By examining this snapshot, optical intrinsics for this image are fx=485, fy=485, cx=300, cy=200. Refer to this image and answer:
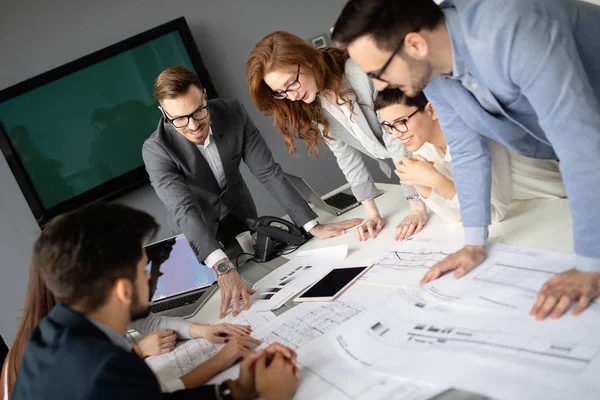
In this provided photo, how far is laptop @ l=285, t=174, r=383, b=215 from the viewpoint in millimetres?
2143

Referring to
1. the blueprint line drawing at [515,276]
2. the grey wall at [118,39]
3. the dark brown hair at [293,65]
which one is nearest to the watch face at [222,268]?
the dark brown hair at [293,65]

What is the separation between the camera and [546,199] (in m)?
1.46

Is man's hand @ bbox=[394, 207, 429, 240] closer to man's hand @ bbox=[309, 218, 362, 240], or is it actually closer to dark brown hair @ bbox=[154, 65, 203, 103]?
man's hand @ bbox=[309, 218, 362, 240]

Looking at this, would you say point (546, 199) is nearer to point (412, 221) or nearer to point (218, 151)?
point (412, 221)

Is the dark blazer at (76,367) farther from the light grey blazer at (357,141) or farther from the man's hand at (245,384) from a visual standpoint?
the light grey blazer at (357,141)

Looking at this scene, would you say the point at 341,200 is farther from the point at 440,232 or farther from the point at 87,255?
the point at 87,255

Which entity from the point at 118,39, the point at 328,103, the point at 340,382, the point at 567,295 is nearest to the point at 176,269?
the point at 328,103

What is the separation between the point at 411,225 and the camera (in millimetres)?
1572

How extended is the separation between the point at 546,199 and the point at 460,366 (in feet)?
2.74

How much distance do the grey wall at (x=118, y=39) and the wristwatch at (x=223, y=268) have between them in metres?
1.71

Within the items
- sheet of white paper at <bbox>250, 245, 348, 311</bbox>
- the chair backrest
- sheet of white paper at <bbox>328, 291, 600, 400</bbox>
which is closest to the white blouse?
sheet of white paper at <bbox>250, 245, 348, 311</bbox>

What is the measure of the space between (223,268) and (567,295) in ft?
3.67

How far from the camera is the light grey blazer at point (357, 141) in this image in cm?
171

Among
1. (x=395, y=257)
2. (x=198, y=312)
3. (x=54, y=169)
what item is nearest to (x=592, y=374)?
(x=395, y=257)
